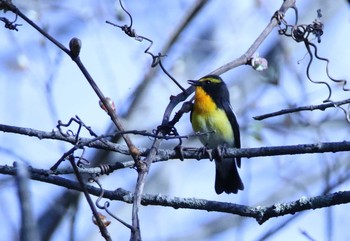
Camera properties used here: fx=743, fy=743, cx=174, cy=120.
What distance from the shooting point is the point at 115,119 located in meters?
2.30

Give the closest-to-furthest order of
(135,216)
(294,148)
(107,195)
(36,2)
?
1. (135,216)
2. (294,148)
3. (107,195)
4. (36,2)

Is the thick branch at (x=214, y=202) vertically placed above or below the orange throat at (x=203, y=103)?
below

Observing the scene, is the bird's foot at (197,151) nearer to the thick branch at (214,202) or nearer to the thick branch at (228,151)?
the thick branch at (228,151)

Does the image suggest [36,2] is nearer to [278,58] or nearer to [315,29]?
[278,58]

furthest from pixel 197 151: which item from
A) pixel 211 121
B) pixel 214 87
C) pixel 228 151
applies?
pixel 214 87

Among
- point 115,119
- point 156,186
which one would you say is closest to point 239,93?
point 156,186

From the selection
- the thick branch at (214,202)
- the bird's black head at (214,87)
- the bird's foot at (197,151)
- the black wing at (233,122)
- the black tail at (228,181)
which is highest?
the bird's black head at (214,87)

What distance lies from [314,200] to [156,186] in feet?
22.8

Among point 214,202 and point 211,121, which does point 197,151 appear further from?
point 211,121

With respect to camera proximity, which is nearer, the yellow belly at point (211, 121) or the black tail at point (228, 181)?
the yellow belly at point (211, 121)

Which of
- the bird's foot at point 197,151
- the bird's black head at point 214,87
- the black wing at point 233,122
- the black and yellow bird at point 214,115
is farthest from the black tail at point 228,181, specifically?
the bird's foot at point 197,151

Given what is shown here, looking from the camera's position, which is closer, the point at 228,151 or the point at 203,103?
the point at 228,151

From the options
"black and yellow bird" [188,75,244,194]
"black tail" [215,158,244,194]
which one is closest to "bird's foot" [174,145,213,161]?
"black and yellow bird" [188,75,244,194]

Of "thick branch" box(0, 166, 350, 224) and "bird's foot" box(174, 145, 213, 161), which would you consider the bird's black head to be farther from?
"thick branch" box(0, 166, 350, 224)
